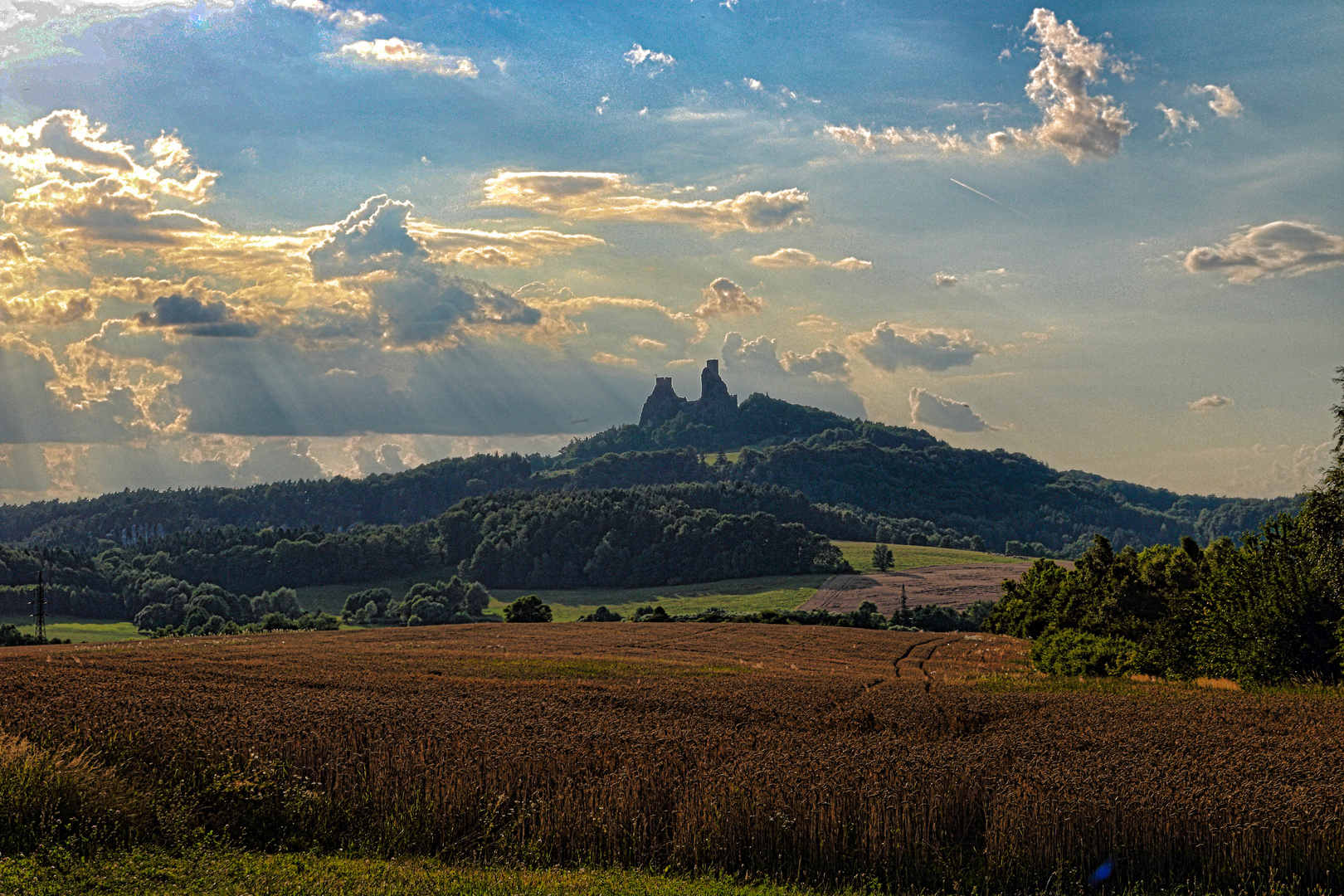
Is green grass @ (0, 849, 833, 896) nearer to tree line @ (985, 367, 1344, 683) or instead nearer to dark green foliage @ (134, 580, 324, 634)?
tree line @ (985, 367, 1344, 683)

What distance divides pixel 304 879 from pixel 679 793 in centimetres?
590

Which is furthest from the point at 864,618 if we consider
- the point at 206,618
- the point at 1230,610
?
the point at 206,618

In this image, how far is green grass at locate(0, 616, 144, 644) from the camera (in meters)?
157

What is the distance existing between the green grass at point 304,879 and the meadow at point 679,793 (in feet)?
0.59

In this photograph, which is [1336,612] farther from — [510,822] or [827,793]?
[510,822]

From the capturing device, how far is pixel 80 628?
568 ft

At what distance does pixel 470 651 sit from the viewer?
75.1 m

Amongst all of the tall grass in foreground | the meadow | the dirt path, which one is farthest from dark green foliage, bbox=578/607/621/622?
the tall grass in foreground

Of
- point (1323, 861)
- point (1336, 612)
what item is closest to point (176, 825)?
point (1323, 861)

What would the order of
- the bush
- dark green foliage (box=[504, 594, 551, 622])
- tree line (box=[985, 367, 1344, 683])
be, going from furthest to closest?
dark green foliage (box=[504, 594, 551, 622]) → the bush → tree line (box=[985, 367, 1344, 683])

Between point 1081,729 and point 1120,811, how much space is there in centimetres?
1079

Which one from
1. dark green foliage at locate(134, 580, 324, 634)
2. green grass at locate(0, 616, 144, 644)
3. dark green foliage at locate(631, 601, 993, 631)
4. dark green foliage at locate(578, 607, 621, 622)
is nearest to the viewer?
dark green foliage at locate(631, 601, 993, 631)

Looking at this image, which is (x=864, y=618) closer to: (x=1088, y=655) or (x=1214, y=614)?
(x=1088, y=655)

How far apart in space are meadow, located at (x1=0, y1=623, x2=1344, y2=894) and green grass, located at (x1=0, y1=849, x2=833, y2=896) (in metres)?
0.18
